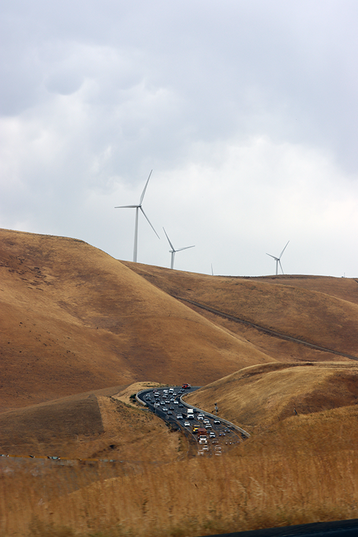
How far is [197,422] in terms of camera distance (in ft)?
152

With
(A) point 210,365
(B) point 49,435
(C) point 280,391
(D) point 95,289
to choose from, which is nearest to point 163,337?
(A) point 210,365

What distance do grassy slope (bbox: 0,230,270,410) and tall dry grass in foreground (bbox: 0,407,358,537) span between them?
198 feet

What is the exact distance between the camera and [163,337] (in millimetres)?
111000

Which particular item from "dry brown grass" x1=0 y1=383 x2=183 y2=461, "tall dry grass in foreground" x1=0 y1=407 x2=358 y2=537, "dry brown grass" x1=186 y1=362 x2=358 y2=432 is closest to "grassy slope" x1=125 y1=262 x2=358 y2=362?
"dry brown grass" x1=186 y1=362 x2=358 y2=432

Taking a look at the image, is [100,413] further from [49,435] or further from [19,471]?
[19,471]

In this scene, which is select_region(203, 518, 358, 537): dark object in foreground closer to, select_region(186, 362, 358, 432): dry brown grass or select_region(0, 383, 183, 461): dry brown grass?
select_region(0, 383, 183, 461): dry brown grass

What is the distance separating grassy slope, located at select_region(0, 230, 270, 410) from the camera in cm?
8144

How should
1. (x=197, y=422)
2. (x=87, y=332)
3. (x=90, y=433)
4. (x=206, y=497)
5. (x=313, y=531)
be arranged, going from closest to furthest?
(x=313, y=531) < (x=206, y=497) < (x=90, y=433) < (x=197, y=422) < (x=87, y=332)

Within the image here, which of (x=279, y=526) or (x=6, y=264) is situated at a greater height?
(x=6, y=264)

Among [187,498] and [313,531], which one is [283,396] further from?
[313,531]

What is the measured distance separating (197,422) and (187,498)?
37.2 metres

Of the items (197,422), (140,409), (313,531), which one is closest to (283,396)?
(197,422)

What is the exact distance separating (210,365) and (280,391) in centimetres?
5356

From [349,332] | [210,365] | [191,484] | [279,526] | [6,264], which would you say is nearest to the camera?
[279,526]
